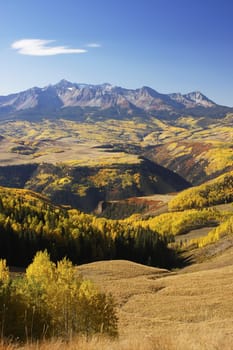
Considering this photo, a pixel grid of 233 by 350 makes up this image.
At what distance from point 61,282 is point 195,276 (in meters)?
73.4

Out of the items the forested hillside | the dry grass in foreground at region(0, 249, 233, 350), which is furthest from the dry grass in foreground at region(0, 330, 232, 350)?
the forested hillside

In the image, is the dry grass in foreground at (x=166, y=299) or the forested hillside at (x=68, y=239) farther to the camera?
the forested hillside at (x=68, y=239)

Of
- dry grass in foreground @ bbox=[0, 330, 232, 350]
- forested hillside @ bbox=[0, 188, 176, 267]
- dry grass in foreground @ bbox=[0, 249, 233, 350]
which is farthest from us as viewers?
forested hillside @ bbox=[0, 188, 176, 267]

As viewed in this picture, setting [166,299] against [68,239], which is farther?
[68,239]

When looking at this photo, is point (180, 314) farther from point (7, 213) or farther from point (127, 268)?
point (7, 213)

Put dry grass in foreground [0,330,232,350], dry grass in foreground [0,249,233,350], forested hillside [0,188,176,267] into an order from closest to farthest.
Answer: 1. dry grass in foreground [0,330,232,350]
2. dry grass in foreground [0,249,233,350]
3. forested hillside [0,188,176,267]

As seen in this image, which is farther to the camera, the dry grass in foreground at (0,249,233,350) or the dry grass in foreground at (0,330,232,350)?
the dry grass in foreground at (0,249,233,350)

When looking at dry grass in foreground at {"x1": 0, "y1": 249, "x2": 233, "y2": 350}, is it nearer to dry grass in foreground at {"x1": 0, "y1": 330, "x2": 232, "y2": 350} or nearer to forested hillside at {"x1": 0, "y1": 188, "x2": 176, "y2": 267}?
dry grass in foreground at {"x1": 0, "y1": 330, "x2": 232, "y2": 350}

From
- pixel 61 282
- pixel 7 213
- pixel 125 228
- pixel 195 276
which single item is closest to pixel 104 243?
pixel 125 228

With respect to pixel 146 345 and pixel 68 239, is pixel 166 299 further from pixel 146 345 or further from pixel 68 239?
pixel 68 239

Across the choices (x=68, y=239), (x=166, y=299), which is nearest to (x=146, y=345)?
(x=166, y=299)

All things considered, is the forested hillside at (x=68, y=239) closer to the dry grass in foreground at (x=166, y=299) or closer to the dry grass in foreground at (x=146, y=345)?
the dry grass in foreground at (x=166, y=299)

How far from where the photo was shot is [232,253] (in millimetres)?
156375

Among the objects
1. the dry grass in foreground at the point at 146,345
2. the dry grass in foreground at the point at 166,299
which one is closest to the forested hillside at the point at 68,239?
the dry grass in foreground at the point at 166,299
